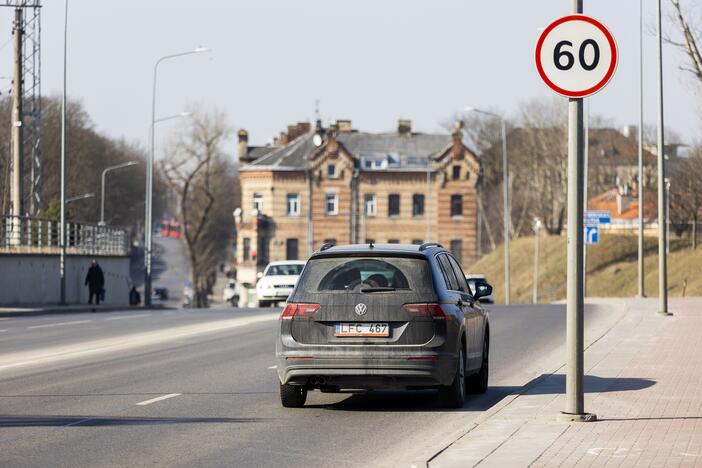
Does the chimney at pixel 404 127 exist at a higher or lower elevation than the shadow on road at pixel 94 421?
higher

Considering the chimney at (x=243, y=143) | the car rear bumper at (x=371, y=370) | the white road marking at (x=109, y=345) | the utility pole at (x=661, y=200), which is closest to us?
the car rear bumper at (x=371, y=370)

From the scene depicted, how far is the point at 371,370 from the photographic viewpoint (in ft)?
42.5

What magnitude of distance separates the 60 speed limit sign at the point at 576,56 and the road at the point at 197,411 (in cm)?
296

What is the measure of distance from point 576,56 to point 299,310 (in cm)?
379

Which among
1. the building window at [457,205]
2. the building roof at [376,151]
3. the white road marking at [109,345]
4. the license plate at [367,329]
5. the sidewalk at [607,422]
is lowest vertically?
the white road marking at [109,345]

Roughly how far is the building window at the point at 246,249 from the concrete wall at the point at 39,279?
128 ft

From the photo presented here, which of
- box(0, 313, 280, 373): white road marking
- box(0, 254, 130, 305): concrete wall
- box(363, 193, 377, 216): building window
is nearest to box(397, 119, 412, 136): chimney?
box(363, 193, 377, 216): building window

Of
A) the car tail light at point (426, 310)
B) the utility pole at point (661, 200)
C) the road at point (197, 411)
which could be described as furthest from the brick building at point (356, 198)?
the car tail light at point (426, 310)

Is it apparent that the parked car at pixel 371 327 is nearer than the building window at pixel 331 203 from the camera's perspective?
Yes

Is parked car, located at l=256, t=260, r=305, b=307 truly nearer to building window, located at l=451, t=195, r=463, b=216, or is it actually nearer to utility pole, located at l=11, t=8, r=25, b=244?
utility pole, located at l=11, t=8, r=25, b=244

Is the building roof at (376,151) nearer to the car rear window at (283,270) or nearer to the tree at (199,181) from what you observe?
the tree at (199,181)

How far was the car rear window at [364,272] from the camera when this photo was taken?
13289 millimetres

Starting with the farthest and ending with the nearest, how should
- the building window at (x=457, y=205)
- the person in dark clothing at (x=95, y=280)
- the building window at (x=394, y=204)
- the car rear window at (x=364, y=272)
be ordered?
1. the building window at (x=394, y=204)
2. the building window at (x=457, y=205)
3. the person in dark clothing at (x=95, y=280)
4. the car rear window at (x=364, y=272)

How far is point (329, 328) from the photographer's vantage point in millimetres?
13133
